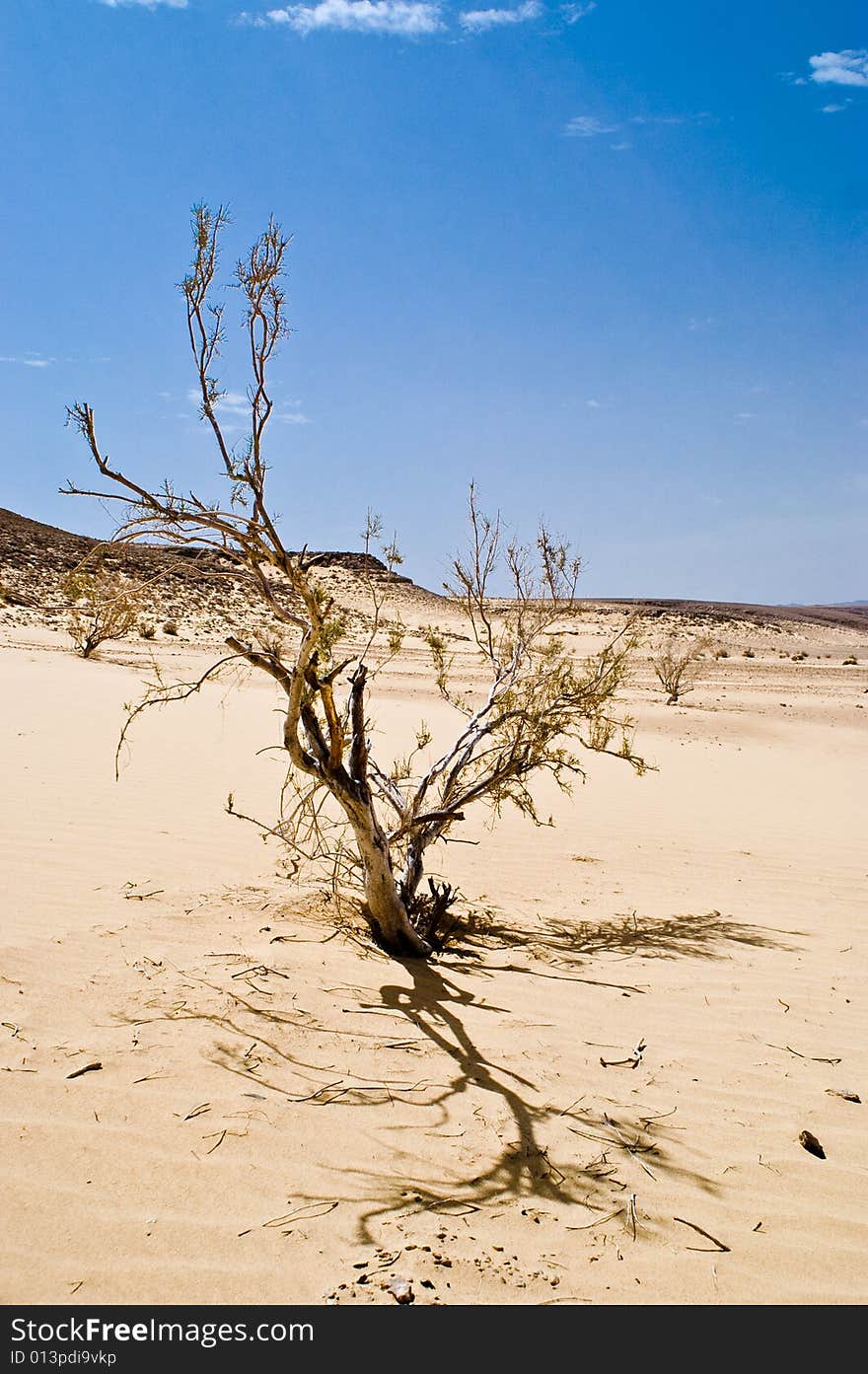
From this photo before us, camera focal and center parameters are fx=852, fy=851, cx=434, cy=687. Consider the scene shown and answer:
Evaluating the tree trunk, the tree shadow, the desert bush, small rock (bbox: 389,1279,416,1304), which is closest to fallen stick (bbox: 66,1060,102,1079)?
the tree shadow

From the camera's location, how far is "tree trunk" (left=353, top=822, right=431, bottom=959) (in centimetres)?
425

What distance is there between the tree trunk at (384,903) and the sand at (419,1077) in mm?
149

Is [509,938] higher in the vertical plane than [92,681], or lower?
lower

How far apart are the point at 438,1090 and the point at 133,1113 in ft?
3.38

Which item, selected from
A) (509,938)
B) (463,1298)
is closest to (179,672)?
(509,938)

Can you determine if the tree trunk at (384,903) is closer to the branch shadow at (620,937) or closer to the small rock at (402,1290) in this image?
the branch shadow at (620,937)

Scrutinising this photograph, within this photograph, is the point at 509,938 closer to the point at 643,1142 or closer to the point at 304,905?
the point at 304,905

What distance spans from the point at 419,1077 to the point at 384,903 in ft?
4.38

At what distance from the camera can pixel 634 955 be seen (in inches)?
186

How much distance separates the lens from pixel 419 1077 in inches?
123

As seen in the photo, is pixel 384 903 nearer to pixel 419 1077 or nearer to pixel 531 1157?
pixel 419 1077

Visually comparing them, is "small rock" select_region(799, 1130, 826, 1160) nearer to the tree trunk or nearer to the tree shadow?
the tree shadow

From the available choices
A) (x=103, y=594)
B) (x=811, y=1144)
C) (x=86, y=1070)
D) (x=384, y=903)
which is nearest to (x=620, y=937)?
(x=384, y=903)

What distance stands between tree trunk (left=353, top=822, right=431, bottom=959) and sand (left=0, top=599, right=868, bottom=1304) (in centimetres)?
15
